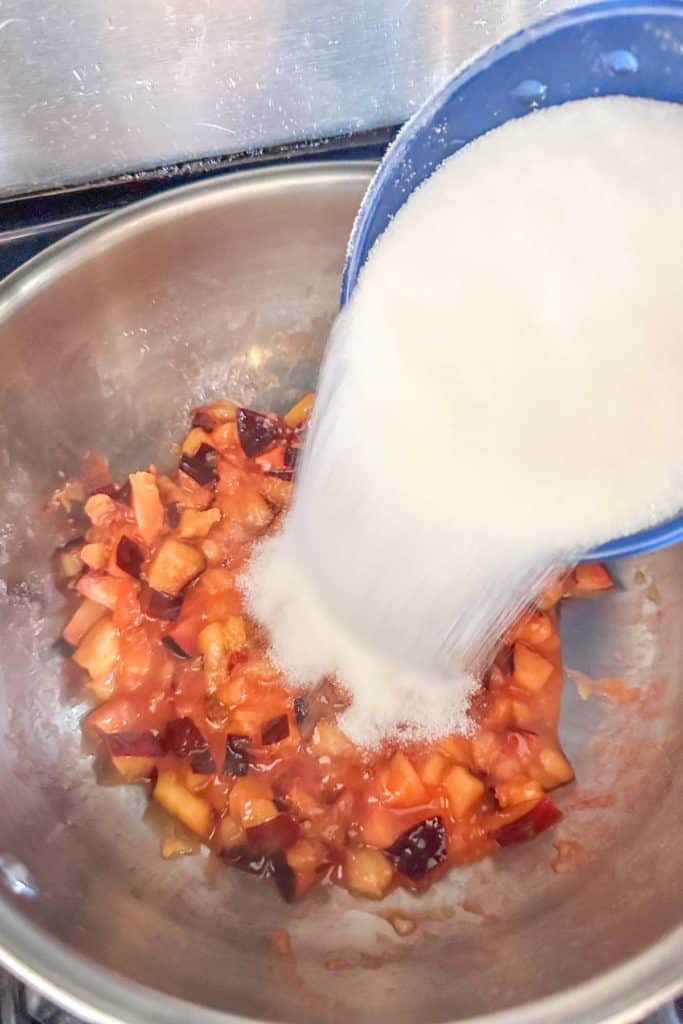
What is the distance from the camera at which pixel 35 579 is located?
4.66 feet

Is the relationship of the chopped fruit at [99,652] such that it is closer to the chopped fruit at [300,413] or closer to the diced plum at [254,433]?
the diced plum at [254,433]

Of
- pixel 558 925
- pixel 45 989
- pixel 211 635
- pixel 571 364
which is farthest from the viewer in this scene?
pixel 211 635

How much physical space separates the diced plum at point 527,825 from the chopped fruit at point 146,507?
753mm

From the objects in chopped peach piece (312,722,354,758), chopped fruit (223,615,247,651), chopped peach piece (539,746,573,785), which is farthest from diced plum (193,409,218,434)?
chopped peach piece (539,746,573,785)

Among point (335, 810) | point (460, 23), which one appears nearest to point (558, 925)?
point (335, 810)

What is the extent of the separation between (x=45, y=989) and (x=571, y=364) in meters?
0.93

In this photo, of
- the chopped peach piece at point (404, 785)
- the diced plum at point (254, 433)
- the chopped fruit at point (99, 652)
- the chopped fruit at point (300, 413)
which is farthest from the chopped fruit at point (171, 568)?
the chopped peach piece at point (404, 785)

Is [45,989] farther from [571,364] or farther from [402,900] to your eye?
[571,364]

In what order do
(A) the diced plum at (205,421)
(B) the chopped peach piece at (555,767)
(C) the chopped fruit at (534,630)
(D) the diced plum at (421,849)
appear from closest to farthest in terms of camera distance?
1. (D) the diced plum at (421,849)
2. (B) the chopped peach piece at (555,767)
3. (C) the chopped fruit at (534,630)
4. (A) the diced plum at (205,421)

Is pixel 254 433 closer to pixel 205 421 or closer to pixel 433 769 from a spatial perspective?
pixel 205 421

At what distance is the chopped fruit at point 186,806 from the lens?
1301mm

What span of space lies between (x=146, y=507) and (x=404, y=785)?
0.65 m

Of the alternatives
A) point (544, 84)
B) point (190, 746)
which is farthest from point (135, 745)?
point (544, 84)

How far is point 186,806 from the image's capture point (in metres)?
1.30
